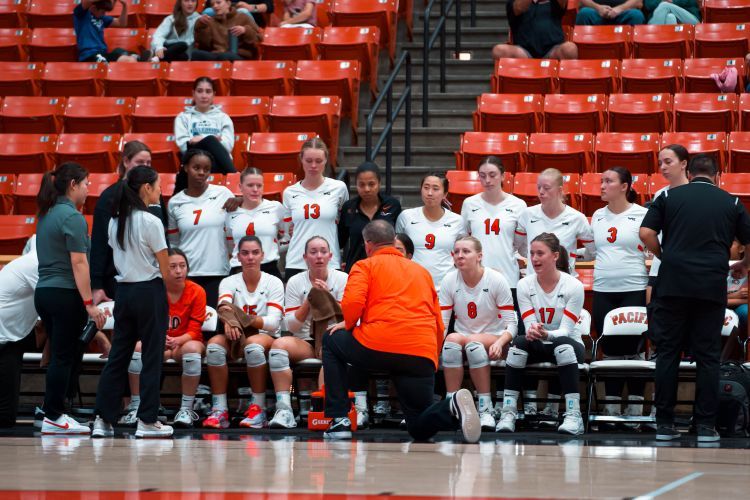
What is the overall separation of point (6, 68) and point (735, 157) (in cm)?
844

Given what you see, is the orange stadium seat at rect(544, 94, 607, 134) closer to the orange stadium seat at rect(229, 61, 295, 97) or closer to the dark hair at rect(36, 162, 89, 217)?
the orange stadium seat at rect(229, 61, 295, 97)

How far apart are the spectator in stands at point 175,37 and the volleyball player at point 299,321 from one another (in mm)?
5578

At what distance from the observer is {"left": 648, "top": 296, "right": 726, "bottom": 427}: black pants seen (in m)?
7.37

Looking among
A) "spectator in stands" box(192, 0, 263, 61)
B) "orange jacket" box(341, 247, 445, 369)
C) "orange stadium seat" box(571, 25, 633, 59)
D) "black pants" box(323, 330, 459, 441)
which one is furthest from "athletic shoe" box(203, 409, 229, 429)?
"orange stadium seat" box(571, 25, 633, 59)

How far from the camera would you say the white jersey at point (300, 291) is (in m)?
8.66

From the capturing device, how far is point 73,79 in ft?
43.8

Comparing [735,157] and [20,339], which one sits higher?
[735,157]

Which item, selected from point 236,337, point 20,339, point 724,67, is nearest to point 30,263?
point 20,339

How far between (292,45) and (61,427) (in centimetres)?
671

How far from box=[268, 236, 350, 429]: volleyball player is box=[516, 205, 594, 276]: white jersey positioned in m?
1.46

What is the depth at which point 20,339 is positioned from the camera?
8.33 metres

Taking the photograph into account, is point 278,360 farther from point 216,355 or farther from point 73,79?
point 73,79

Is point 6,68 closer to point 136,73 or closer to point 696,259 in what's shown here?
point 136,73

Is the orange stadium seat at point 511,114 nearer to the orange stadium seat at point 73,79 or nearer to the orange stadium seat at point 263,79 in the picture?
the orange stadium seat at point 263,79
